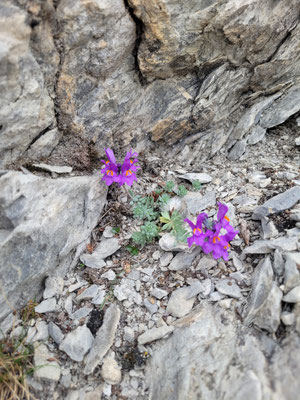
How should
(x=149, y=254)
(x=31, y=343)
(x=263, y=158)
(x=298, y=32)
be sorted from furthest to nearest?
1. (x=263, y=158)
2. (x=298, y=32)
3. (x=149, y=254)
4. (x=31, y=343)

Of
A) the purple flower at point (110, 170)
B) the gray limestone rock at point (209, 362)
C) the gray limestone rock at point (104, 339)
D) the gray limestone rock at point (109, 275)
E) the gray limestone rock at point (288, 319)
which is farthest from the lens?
the purple flower at point (110, 170)

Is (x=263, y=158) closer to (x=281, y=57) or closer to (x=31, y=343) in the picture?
(x=281, y=57)

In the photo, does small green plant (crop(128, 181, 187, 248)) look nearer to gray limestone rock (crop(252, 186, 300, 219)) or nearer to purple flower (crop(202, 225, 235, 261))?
purple flower (crop(202, 225, 235, 261))

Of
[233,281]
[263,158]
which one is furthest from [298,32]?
[233,281]

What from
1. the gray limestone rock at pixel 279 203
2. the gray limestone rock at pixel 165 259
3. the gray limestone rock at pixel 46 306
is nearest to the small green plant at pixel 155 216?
the gray limestone rock at pixel 165 259

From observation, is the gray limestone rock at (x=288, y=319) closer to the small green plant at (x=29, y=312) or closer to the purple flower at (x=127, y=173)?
the purple flower at (x=127, y=173)

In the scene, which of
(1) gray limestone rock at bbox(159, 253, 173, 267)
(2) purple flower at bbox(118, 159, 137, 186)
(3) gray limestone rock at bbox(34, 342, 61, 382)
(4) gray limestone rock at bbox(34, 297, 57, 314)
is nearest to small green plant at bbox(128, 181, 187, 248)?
(1) gray limestone rock at bbox(159, 253, 173, 267)

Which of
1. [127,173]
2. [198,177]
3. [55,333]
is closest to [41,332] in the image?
[55,333]

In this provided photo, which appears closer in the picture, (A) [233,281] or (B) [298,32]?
(A) [233,281]
